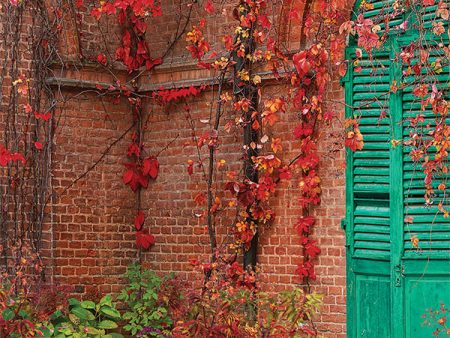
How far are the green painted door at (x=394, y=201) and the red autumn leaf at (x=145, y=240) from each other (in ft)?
8.47

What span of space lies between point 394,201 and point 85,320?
3.25 m

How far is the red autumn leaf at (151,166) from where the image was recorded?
40.6ft

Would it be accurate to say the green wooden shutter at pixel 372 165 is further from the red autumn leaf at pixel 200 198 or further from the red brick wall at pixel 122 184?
the red autumn leaf at pixel 200 198

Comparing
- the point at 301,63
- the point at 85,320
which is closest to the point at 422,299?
the point at 301,63

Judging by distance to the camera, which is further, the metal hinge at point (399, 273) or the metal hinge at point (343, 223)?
the metal hinge at point (343, 223)

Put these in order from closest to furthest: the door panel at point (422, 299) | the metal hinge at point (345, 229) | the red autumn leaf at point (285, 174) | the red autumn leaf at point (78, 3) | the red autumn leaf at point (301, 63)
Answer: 1. the door panel at point (422, 299)
2. the red autumn leaf at point (301, 63)
3. the metal hinge at point (345, 229)
4. the red autumn leaf at point (285, 174)
5. the red autumn leaf at point (78, 3)

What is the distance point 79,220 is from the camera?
39.2ft

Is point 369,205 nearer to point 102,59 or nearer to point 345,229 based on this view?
point 345,229

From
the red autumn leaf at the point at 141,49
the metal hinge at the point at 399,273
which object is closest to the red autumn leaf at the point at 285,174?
the metal hinge at the point at 399,273

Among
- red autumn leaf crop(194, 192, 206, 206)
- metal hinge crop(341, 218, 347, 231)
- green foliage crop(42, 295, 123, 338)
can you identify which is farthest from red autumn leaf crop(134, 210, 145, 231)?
metal hinge crop(341, 218, 347, 231)

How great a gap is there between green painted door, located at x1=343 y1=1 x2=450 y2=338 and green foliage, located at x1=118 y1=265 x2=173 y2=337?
82.9 inches

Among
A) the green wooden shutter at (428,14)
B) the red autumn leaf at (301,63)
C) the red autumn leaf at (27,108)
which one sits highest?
the green wooden shutter at (428,14)

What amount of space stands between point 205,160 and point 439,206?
3.12 meters

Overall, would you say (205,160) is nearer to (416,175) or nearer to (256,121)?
(256,121)
